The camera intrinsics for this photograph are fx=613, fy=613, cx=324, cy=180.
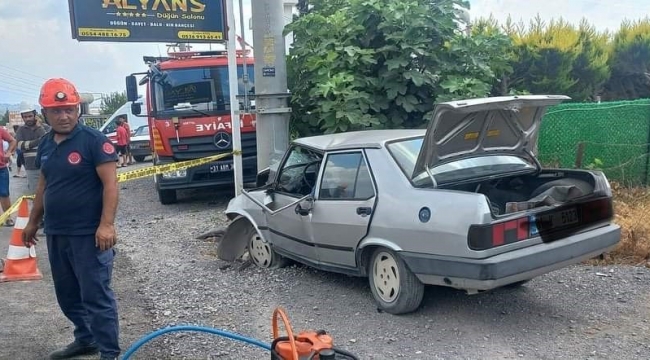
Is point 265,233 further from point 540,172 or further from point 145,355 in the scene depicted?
point 540,172

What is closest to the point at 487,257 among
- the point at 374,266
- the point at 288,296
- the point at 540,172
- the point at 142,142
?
the point at 374,266

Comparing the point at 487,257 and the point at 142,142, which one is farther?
the point at 142,142

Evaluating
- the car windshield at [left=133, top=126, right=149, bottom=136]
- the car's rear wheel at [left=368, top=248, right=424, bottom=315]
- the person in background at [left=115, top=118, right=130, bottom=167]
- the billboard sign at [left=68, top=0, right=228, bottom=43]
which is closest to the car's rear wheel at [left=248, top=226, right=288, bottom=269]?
the car's rear wheel at [left=368, top=248, right=424, bottom=315]

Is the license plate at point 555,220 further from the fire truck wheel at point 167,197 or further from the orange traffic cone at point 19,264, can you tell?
the fire truck wheel at point 167,197

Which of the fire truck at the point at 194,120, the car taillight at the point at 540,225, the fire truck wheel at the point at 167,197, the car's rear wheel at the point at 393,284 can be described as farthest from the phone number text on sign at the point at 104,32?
the car taillight at the point at 540,225

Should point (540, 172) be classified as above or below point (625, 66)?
below

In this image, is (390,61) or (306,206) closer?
(306,206)

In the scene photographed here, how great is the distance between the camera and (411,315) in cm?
486

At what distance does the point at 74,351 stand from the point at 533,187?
3.89 m

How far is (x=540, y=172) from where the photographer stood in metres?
5.38

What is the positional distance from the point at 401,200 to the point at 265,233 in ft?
6.84

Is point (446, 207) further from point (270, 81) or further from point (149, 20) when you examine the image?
point (149, 20)

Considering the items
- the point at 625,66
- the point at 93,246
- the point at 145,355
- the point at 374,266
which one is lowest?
the point at 145,355

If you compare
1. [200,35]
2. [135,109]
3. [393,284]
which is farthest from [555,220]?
[135,109]
